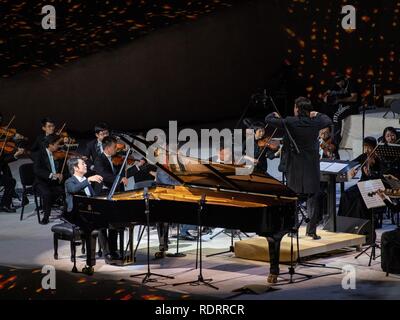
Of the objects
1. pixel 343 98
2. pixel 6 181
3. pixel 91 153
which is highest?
pixel 343 98

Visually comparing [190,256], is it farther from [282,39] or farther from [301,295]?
[282,39]

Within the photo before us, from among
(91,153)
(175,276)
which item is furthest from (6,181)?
(175,276)

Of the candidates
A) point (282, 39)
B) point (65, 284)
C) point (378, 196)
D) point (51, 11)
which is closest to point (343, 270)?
point (378, 196)

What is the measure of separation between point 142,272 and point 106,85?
8.91 metres

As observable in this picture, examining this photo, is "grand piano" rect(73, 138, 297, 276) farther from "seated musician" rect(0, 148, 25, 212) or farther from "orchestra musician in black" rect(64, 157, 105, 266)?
"seated musician" rect(0, 148, 25, 212)

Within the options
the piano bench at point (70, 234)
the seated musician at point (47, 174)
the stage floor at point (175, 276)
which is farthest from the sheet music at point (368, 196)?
the seated musician at point (47, 174)

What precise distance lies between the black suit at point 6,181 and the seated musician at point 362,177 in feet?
15.0

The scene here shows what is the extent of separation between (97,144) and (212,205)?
3538 mm

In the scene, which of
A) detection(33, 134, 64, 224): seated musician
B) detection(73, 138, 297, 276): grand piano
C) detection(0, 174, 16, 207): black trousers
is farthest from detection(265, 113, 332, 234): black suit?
detection(0, 174, 16, 207): black trousers

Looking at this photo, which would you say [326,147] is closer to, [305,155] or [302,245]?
[305,155]

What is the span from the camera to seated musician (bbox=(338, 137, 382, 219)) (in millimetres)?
9938

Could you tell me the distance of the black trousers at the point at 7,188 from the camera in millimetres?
11703

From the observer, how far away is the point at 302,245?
8.95m

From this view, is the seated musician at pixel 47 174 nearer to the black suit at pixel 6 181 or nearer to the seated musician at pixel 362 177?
the black suit at pixel 6 181
